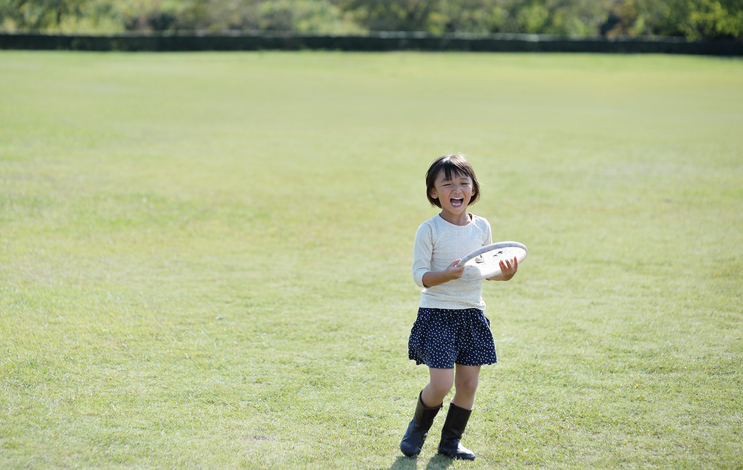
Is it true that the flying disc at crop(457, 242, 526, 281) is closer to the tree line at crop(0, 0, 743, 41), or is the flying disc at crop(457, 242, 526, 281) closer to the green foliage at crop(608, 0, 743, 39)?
the tree line at crop(0, 0, 743, 41)

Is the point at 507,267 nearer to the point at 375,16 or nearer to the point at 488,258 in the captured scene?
the point at 488,258

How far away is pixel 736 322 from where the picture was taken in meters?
5.52

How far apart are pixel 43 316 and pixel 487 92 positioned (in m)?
22.7

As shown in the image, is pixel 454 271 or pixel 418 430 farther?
pixel 418 430

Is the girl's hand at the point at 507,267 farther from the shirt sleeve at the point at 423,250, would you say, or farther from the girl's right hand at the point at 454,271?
the shirt sleeve at the point at 423,250

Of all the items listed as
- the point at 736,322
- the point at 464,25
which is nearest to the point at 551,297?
the point at 736,322

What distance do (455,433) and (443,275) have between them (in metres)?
0.84

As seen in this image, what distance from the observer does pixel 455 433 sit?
11.6 ft

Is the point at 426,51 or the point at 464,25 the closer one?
the point at 426,51

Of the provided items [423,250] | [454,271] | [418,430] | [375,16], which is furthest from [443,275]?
[375,16]

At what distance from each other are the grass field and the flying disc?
3.15ft

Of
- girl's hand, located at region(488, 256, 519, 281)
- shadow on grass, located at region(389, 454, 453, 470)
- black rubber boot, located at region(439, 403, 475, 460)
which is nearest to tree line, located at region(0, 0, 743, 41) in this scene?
girl's hand, located at region(488, 256, 519, 281)

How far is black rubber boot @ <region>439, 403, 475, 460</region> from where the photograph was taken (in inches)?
138

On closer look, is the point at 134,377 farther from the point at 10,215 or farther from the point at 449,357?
the point at 10,215
